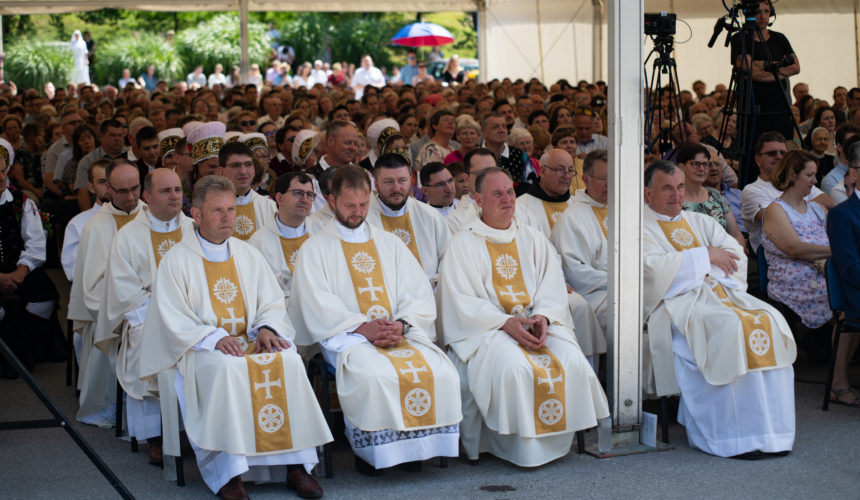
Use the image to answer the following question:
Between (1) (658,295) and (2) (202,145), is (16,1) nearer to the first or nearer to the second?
(2) (202,145)

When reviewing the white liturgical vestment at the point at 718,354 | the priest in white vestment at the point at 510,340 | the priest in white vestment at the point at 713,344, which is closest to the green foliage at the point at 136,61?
the priest in white vestment at the point at 510,340

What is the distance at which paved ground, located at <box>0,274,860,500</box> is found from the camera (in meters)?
4.81

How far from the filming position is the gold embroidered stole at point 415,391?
4.97 meters

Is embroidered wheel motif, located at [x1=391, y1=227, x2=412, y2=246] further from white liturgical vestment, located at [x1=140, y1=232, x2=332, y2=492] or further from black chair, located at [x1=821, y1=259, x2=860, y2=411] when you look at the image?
black chair, located at [x1=821, y1=259, x2=860, y2=411]

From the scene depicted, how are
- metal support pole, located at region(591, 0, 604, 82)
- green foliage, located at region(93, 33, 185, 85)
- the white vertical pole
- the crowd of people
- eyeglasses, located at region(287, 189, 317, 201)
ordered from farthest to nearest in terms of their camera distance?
1. green foliage, located at region(93, 33, 185, 85)
2. metal support pole, located at region(591, 0, 604, 82)
3. eyeglasses, located at region(287, 189, 317, 201)
4. the white vertical pole
5. the crowd of people

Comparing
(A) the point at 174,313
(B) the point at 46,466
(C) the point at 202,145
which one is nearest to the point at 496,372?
(A) the point at 174,313

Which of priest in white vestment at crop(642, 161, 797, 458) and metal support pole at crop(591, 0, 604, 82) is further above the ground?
metal support pole at crop(591, 0, 604, 82)

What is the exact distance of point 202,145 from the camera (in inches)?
299

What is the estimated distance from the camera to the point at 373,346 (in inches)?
205

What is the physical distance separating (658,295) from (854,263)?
1.23 metres

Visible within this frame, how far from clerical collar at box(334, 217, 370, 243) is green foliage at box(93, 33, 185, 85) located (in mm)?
26461

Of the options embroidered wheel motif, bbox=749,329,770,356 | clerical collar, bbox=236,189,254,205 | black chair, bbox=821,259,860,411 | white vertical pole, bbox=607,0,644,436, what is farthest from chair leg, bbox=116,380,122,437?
black chair, bbox=821,259,860,411

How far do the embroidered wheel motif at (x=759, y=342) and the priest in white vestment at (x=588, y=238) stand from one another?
1.05 metres

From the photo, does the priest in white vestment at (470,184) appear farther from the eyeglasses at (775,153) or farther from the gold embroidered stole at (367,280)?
the eyeglasses at (775,153)
